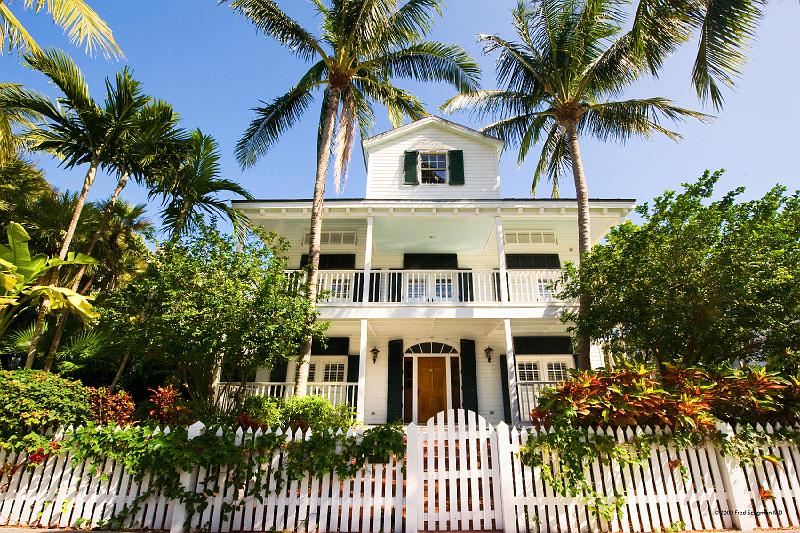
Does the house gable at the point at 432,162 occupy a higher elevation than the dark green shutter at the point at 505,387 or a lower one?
higher

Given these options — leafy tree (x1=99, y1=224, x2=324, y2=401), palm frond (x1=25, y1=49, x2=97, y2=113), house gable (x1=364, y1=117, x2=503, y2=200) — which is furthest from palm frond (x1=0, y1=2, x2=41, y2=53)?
house gable (x1=364, y1=117, x2=503, y2=200)

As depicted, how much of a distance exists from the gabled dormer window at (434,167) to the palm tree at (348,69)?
1589 mm

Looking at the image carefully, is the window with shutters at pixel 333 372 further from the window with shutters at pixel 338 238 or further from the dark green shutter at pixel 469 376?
the window with shutters at pixel 338 238

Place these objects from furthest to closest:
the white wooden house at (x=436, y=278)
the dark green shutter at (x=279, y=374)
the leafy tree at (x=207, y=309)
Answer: the dark green shutter at (x=279, y=374) < the white wooden house at (x=436, y=278) < the leafy tree at (x=207, y=309)

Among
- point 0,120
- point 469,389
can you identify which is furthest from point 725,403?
point 0,120

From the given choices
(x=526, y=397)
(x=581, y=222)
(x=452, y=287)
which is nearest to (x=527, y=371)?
(x=526, y=397)

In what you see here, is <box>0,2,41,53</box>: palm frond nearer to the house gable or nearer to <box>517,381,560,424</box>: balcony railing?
the house gable

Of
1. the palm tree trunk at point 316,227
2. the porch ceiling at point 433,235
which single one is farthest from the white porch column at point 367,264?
the palm tree trunk at point 316,227

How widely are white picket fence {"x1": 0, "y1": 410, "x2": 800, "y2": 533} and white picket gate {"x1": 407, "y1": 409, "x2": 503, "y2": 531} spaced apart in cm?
1

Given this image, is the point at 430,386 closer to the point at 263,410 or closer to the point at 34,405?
the point at 263,410

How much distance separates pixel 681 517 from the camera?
4.65 metres

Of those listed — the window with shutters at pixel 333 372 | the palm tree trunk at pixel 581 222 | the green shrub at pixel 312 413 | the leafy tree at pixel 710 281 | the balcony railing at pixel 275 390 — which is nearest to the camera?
the leafy tree at pixel 710 281

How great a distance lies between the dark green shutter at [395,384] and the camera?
36.2ft

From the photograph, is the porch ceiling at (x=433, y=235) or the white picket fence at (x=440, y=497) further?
the porch ceiling at (x=433, y=235)
